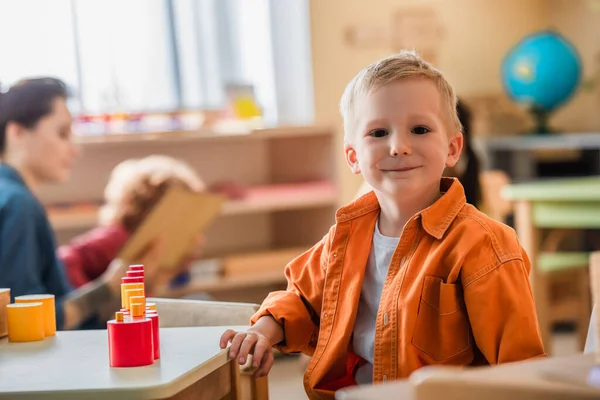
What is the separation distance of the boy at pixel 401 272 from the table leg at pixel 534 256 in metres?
2.15

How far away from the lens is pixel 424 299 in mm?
1513

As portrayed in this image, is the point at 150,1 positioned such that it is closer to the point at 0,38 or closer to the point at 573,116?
the point at 0,38

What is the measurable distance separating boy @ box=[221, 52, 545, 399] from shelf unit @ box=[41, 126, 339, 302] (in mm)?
2864

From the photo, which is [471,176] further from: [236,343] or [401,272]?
[236,343]

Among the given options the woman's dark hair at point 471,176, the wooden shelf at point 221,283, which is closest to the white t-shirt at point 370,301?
the woman's dark hair at point 471,176

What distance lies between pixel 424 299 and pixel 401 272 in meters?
0.07

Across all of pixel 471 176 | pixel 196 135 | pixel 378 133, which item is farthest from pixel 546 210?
pixel 378 133

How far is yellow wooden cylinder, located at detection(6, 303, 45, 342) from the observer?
166 centimetres

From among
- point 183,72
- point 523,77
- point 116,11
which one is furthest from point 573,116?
point 116,11

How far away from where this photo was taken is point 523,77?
565 cm

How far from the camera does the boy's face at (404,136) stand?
1563mm

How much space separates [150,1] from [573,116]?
9.78ft

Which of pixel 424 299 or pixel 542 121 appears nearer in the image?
pixel 424 299

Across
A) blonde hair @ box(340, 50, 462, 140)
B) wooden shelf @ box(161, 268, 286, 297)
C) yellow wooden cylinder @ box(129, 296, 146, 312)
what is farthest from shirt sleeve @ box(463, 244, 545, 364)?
wooden shelf @ box(161, 268, 286, 297)
